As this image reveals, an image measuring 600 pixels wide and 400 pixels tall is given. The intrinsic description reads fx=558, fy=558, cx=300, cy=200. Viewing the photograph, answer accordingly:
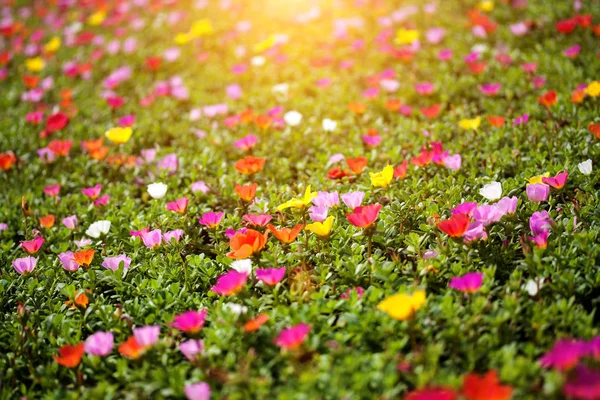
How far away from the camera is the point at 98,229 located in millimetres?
2551

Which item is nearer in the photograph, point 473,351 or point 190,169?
point 473,351

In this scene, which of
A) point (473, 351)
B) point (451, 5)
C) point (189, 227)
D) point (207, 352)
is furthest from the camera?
point (451, 5)

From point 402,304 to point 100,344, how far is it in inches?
38.7

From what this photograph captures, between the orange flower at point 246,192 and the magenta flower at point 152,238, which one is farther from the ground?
the orange flower at point 246,192

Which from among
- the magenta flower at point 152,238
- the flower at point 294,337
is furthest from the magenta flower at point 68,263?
the flower at point 294,337

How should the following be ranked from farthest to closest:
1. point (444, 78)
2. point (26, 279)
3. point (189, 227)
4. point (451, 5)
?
point (451, 5), point (444, 78), point (189, 227), point (26, 279)

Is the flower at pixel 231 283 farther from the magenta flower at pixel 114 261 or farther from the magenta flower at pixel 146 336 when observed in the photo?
the magenta flower at pixel 114 261

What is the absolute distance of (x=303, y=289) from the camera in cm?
209

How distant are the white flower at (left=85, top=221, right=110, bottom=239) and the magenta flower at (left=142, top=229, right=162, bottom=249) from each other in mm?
311

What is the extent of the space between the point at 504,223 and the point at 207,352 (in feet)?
4.02

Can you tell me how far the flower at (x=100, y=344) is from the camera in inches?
71.6

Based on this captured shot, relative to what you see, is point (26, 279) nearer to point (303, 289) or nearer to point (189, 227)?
point (189, 227)

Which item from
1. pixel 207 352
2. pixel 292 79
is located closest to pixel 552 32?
pixel 292 79

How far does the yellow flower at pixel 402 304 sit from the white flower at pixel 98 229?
143 centimetres
